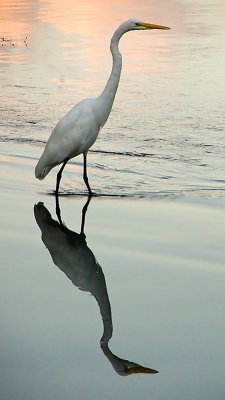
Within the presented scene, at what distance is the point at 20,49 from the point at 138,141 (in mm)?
7950

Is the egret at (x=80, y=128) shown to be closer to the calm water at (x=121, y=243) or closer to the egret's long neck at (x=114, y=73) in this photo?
the egret's long neck at (x=114, y=73)

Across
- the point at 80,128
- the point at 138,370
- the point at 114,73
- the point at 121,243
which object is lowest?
the point at 121,243

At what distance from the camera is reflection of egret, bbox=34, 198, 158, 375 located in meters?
4.44

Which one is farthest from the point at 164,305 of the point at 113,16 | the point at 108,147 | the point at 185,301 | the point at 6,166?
the point at 113,16

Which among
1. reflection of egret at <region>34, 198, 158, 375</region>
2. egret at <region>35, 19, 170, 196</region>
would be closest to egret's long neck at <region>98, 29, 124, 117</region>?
egret at <region>35, 19, 170, 196</region>

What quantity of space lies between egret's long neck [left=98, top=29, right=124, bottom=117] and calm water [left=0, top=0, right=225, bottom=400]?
77cm

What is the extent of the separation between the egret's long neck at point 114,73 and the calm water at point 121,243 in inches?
30.2

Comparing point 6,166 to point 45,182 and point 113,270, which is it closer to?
point 45,182

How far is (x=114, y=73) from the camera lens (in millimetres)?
8070

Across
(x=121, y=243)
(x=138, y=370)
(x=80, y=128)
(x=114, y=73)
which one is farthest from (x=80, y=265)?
(x=114, y=73)

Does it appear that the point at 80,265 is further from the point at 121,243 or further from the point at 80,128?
the point at 80,128

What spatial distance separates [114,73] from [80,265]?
2663 mm

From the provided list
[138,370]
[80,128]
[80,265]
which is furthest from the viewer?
[80,128]

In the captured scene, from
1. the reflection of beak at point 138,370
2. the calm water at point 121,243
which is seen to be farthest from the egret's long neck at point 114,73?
the reflection of beak at point 138,370
